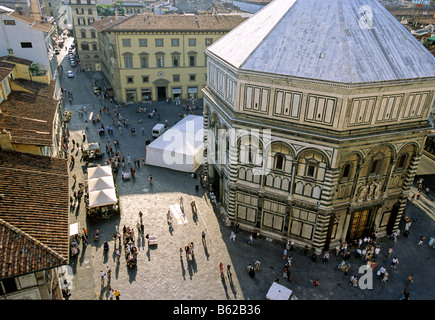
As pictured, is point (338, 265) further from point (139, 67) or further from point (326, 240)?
point (139, 67)

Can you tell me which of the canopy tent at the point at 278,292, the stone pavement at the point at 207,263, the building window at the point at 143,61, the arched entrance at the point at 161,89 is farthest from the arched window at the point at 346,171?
the building window at the point at 143,61

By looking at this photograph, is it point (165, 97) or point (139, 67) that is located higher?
point (139, 67)

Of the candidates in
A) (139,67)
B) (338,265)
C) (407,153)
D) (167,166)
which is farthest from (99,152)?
(407,153)

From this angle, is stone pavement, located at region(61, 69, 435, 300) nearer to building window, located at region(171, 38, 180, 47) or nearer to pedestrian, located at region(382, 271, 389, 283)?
pedestrian, located at region(382, 271, 389, 283)

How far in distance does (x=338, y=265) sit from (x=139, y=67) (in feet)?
162

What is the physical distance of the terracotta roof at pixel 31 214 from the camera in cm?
1723

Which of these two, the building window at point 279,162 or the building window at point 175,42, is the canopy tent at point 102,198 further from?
the building window at point 175,42

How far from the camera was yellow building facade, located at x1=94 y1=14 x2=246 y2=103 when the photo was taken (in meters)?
61.5

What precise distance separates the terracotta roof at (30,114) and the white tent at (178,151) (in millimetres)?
12939

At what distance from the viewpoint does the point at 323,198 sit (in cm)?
2886

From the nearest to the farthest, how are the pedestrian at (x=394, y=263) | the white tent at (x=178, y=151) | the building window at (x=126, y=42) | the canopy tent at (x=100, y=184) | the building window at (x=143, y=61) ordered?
the pedestrian at (x=394, y=263), the canopy tent at (x=100, y=184), the white tent at (x=178, y=151), the building window at (x=126, y=42), the building window at (x=143, y=61)

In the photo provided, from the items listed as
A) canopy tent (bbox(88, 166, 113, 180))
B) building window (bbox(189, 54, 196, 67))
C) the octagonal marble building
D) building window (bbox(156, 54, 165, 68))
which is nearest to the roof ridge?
the octagonal marble building

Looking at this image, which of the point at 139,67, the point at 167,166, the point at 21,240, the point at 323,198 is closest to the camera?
the point at 21,240

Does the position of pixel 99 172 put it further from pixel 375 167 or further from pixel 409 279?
pixel 409 279
